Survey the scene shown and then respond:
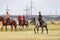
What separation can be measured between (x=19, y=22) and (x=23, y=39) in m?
21.0

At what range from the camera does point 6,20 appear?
3872 centimetres

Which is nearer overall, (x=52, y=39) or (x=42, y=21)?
(x=52, y=39)

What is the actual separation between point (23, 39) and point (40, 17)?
7.37 m

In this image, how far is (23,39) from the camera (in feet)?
79.3

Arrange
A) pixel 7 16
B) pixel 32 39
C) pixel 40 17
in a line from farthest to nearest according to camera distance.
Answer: pixel 7 16 < pixel 40 17 < pixel 32 39

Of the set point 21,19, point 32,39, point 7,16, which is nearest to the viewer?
point 32,39

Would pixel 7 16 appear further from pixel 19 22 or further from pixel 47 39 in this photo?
pixel 47 39

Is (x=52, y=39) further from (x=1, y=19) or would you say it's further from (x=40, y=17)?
(x=1, y=19)

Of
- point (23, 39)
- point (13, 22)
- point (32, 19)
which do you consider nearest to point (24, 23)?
point (13, 22)

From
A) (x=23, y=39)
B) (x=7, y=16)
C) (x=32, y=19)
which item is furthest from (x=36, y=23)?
(x=23, y=39)

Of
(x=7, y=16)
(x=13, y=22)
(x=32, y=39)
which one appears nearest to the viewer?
(x=32, y=39)

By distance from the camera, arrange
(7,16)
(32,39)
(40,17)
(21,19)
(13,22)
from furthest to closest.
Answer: (21,19)
(13,22)
(7,16)
(40,17)
(32,39)

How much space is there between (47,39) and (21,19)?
20.9 metres

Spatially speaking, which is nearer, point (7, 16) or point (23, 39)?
point (23, 39)
